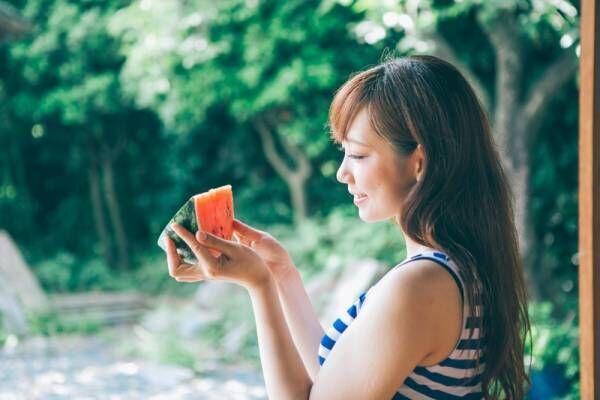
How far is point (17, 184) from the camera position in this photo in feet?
38.1

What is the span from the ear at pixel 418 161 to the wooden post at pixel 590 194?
2.26ft

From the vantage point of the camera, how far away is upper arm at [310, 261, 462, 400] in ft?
3.74

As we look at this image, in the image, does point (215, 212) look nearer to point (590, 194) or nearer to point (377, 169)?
point (377, 169)

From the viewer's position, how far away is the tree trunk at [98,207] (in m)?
11.7

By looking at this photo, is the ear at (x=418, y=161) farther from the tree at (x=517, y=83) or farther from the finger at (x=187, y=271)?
the tree at (x=517, y=83)

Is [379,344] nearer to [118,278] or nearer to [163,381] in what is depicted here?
[163,381]

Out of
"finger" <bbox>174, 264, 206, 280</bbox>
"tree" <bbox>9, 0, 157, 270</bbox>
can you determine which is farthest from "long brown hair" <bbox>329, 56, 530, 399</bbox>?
"tree" <bbox>9, 0, 157, 270</bbox>

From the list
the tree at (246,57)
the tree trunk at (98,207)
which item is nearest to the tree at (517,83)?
the tree at (246,57)

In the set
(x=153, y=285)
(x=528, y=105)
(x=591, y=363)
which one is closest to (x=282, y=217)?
(x=153, y=285)

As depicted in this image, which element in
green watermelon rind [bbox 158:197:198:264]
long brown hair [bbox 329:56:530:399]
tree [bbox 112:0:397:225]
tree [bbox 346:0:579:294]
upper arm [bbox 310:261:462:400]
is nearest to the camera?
upper arm [bbox 310:261:462:400]

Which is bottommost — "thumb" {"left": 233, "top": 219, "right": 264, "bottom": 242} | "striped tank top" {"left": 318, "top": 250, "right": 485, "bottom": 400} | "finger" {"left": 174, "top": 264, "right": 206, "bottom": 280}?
"striped tank top" {"left": 318, "top": 250, "right": 485, "bottom": 400}

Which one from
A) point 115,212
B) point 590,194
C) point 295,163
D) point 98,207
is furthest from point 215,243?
point 98,207

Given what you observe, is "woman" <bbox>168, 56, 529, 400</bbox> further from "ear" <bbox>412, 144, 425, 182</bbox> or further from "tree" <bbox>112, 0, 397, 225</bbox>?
"tree" <bbox>112, 0, 397, 225</bbox>

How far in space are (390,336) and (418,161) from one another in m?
0.32
